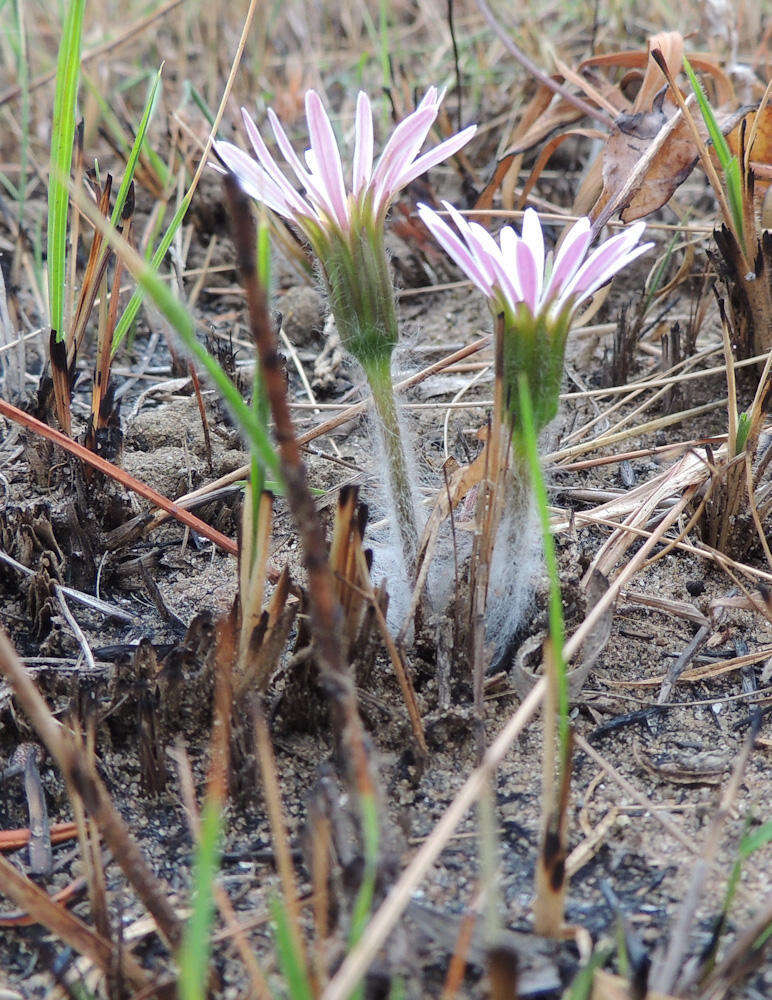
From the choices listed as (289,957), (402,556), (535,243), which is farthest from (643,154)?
(289,957)

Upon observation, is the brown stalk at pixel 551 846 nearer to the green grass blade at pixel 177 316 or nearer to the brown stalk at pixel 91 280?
the green grass blade at pixel 177 316

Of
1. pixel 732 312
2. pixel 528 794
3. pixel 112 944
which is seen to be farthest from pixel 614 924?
pixel 732 312

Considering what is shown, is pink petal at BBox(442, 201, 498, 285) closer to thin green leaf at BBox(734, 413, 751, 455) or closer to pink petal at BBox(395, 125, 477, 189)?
pink petal at BBox(395, 125, 477, 189)

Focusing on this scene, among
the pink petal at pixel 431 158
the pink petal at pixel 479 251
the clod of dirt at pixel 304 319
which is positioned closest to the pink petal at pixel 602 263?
the pink petal at pixel 479 251

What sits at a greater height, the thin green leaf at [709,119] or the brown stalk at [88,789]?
the thin green leaf at [709,119]

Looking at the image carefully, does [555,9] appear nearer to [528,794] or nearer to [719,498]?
[719,498]

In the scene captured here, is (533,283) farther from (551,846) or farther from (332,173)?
(551,846)

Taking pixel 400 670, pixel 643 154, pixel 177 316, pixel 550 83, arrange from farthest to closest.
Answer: pixel 550 83
pixel 643 154
pixel 400 670
pixel 177 316

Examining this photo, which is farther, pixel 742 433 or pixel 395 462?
pixel 742 433
